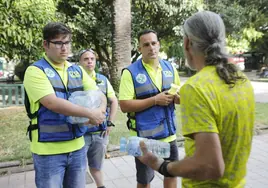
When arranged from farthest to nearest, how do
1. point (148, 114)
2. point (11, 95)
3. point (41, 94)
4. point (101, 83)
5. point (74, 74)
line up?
1. point (11, 95)
2. point (101, 83)
3. point (148, 114)
4. point (74, 74)
5. point (41, 94)

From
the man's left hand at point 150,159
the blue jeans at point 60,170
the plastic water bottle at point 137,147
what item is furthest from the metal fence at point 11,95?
the man's left hand at point 150,159

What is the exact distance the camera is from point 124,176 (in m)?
4.31

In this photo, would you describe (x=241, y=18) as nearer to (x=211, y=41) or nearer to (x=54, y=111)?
(x=54, y=111)

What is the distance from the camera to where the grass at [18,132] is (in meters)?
5.00

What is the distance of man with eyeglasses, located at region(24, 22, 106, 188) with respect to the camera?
2.17 m

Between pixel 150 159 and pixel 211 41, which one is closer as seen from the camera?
pixel 211 41

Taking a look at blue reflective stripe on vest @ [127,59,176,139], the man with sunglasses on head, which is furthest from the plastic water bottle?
the man with sunglasses on head

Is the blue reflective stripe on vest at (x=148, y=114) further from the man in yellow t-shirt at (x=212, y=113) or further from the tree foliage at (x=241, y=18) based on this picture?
the tree foliage at (x=241, y=18)

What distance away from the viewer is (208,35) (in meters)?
1.39

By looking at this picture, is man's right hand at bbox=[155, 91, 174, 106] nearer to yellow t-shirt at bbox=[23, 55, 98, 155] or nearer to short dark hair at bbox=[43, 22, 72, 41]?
yellow t-shirt at bbox=[23, 55, 98, 155]

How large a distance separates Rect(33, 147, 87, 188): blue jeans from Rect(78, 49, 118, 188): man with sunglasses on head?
90 cm

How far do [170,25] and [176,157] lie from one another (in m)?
12.2

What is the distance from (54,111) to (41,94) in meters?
0.16

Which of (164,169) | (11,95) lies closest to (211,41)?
(164,169)
